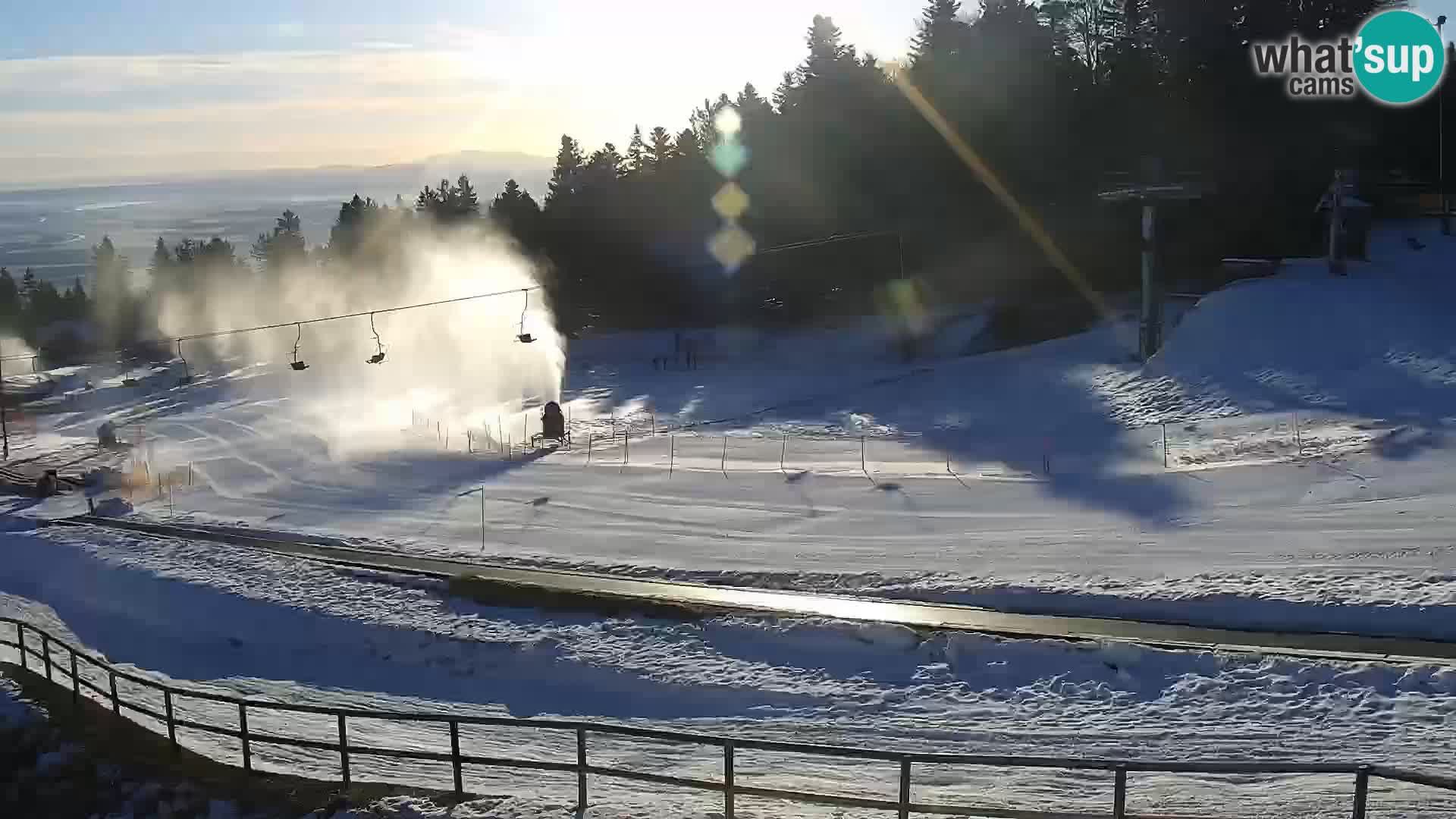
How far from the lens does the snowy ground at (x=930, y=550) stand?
1727cm

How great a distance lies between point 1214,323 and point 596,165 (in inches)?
2412

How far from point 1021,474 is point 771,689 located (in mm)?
15574

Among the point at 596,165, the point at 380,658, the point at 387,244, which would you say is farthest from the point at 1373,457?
the point at 387,244

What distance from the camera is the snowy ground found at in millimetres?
17266

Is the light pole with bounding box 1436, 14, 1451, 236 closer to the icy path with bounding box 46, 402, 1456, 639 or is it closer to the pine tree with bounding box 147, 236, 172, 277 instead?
the icy path with bounding box 46, 402, 1456, 639

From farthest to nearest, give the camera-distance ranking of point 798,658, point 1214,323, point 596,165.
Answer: point 596,165 < point 1214,323 < point 798,658

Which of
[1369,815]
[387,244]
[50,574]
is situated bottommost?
[50,574]

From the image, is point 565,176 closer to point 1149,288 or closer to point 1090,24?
point 1090,24

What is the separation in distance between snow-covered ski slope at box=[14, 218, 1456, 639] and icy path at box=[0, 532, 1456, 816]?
292 cm

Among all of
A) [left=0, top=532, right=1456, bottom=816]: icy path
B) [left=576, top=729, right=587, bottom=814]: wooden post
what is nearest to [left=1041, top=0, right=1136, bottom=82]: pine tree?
[left=0, top=532, right=1456, bottom=816]: icy path

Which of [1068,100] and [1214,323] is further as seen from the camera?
[1068,100]

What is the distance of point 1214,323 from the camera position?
44812mm

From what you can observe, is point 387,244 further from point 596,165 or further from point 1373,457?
point 1373,457

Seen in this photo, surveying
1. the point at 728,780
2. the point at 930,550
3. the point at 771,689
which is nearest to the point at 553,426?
the point at 930,550
